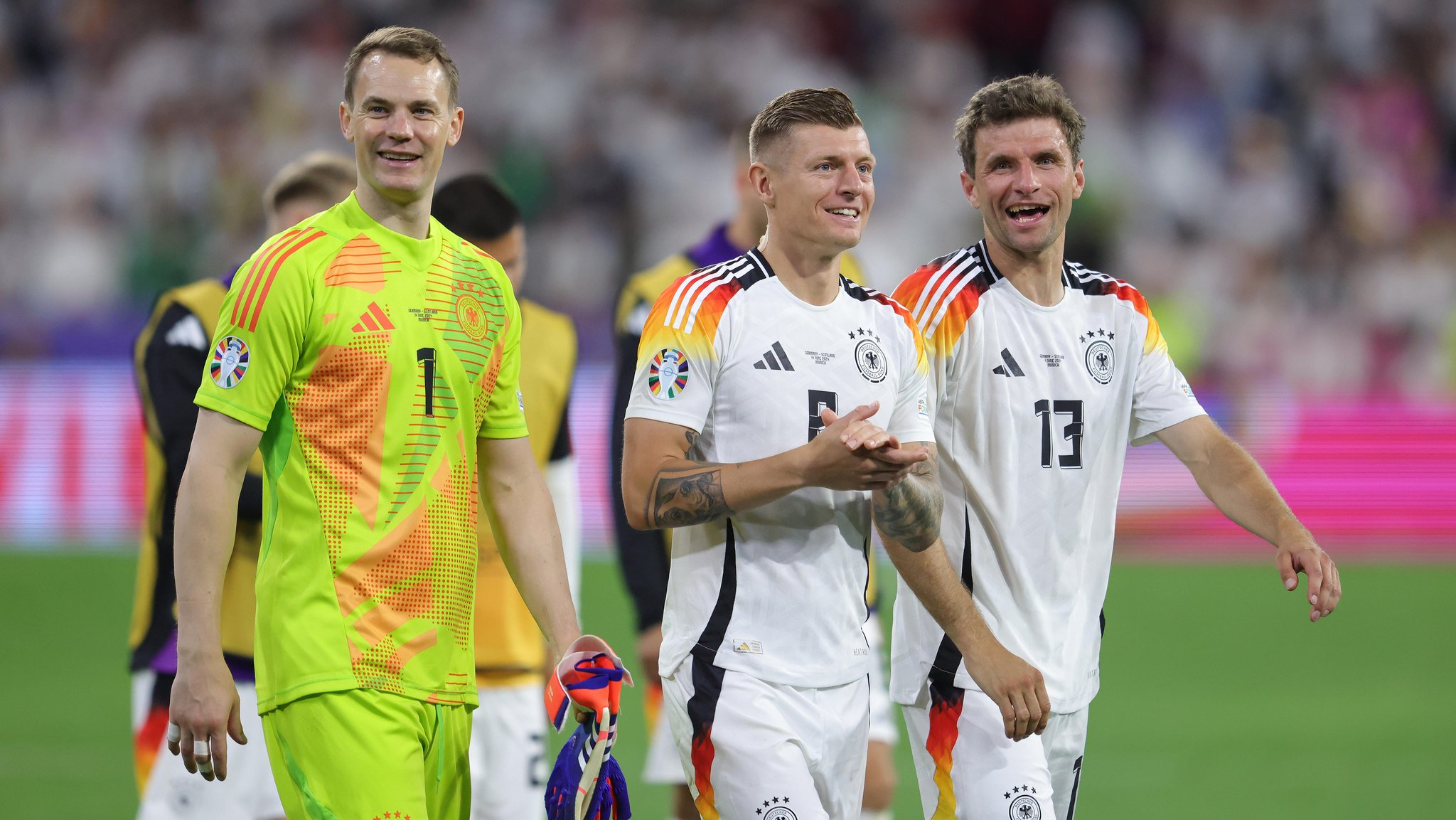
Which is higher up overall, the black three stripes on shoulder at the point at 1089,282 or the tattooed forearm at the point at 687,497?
the black three stripes on shoulder at the point at 1089,282

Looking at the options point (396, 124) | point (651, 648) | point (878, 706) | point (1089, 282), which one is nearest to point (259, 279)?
point (396, 124)

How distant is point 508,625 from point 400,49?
Result: 2485mm

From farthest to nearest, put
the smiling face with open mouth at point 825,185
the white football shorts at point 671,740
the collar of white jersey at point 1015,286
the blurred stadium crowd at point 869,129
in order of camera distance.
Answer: the blurred stadium crowd at point 869,129, the white football shorts at point 671,740, the collar of white jersey at point 1015,286, the smiling face with open mouth at point 825,185

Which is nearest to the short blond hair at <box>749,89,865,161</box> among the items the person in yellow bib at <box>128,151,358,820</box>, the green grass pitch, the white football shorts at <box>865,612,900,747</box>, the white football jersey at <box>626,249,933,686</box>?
the white football jersey at <box>626,249,933,686</box>

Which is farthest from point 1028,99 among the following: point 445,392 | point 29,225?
point 29,225

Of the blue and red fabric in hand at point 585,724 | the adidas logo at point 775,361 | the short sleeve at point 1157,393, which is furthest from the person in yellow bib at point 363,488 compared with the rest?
the short sleeve at point 1157,393

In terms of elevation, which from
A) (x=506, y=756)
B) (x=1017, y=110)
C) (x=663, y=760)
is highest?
(x=1017, y=110)

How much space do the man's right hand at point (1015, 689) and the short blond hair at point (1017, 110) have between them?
1.41 metres

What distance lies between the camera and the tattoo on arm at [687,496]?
407 centimetres

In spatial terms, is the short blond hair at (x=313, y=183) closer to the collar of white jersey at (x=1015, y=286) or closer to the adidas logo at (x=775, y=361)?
the adidas logo at (x=775, y=361)

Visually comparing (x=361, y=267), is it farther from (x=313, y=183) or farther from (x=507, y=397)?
(x=313, y=183)

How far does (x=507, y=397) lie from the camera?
4242 mm

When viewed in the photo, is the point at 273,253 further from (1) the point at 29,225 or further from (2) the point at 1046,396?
(1) the point at 29,225

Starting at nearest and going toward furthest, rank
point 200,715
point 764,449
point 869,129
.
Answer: point 200,715 < point 764,449 < point 869,129
